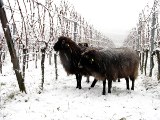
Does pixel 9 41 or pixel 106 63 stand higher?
pixel 9 41

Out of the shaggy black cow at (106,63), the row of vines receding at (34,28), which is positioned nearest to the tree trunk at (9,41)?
the row of vines receding at (34,28)

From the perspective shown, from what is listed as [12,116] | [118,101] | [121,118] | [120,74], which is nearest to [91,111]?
[121,118]

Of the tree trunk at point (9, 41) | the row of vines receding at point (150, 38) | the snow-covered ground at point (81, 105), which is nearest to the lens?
the snow-covered ground at point (81, 105)

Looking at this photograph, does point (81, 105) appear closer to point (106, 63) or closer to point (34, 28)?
point (106, 63)

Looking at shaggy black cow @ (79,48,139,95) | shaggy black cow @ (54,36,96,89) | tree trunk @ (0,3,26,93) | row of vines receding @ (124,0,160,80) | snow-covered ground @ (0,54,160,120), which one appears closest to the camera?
snow-covered ground @ (0,54,160,120)

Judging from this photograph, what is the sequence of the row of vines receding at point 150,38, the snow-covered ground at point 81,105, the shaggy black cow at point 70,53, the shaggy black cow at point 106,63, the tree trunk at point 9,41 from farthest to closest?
the row of vines receding at point 150,38, the shaggy black cow at point 70,53, the shaggy black cow at point 106,63, the tree trunk at point 9,41, the snow-covered ground at point 81,105


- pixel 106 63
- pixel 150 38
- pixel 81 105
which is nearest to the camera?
pixel 81 105

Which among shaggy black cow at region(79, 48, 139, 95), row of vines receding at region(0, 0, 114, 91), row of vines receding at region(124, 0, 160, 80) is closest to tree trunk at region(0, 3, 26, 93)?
row of vines receding at region(0, 0, 114, 91)

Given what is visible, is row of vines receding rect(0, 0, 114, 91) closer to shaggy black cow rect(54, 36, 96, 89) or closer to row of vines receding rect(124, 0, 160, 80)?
shaggy black cow rect(54, 36, 96, 89)

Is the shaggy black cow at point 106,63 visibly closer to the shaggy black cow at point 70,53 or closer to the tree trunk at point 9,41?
the shaggy black cow at point 70,53

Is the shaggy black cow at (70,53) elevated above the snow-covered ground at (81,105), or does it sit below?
above

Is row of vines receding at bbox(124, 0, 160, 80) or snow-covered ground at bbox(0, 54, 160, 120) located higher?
row of vines receding at bbox(124, 0, 160, 80)

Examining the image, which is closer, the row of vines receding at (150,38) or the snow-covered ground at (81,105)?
the snow-covered ground at (81,105)

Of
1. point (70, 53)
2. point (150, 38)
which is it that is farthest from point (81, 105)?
point (150, 38)
